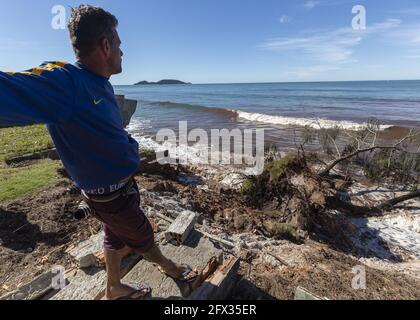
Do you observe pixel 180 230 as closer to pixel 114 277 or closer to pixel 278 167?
pixel 114 277

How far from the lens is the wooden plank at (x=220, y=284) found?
296 cm

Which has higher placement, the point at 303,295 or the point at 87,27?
the point at 87,27

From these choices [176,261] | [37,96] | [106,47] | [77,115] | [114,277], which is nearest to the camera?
[37,96]

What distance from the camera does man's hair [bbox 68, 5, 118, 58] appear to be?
1926 mm

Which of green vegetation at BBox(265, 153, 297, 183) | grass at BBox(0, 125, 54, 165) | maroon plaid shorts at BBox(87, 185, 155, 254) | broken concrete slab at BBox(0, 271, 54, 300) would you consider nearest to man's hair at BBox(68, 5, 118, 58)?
maroon plaid shorts at BBox(87, 185, 155, 254)

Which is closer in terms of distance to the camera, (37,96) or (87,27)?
(37,96)

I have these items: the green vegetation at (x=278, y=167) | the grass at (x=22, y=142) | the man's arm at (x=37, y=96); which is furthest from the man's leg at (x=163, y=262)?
the grass at (x=22, y=142)

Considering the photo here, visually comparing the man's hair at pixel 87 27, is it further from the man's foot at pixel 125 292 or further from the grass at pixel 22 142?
the grass at pixel 22 142

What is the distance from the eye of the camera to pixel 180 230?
12.4 ft

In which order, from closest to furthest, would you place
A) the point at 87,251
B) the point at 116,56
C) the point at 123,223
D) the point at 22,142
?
the point at 116,56
the point at 123,223
the point at 87,251
the point at 22,142

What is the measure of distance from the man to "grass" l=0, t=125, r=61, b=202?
4136 millimetres

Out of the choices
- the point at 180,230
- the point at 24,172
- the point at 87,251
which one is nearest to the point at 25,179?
the point at 24,172

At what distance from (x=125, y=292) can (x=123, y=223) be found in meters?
0.80
